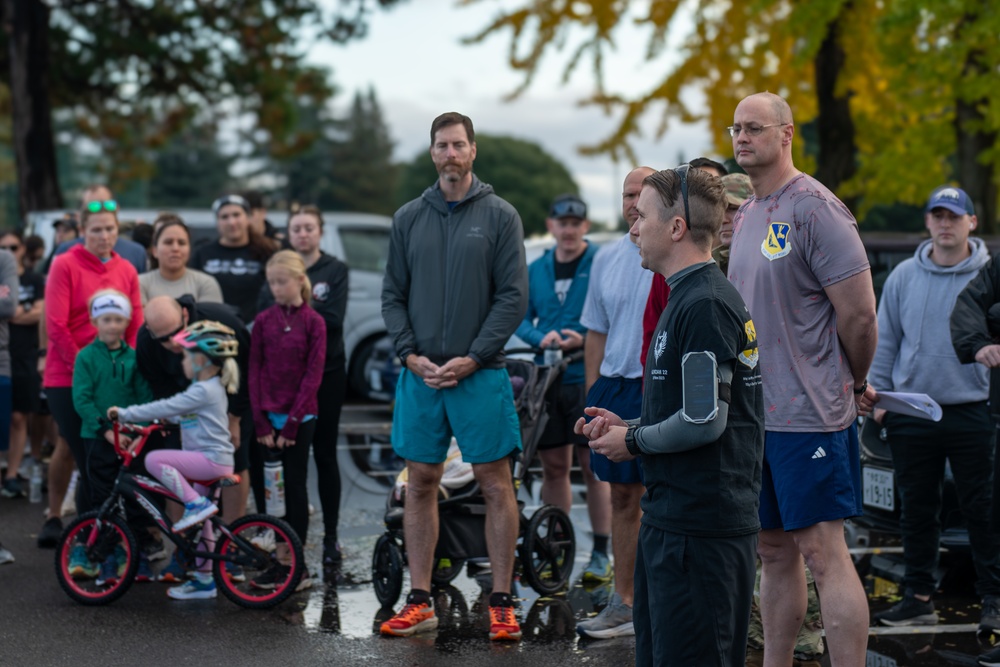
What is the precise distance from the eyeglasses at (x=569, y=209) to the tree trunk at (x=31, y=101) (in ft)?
53.2

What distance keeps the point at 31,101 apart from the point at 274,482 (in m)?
17.1

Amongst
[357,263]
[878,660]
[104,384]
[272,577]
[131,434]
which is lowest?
[878,660]

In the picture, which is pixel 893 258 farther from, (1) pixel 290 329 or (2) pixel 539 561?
(1) pixel 290 329

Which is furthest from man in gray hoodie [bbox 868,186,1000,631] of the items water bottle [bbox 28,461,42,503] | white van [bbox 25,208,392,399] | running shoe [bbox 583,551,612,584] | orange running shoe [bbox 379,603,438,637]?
white van [bbox 25,208,392,399]

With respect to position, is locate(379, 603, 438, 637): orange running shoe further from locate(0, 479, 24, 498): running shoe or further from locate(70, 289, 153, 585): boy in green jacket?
locate(0, 479, 24, 498): running shoe

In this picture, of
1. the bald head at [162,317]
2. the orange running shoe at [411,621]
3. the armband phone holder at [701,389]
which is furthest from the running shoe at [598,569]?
the armband phone holder at [701,389]

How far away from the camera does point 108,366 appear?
689 centimetres

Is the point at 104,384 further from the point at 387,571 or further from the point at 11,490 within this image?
the point at 11,490

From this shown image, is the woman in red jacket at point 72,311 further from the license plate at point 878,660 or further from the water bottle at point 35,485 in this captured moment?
the license plate at point 878,660

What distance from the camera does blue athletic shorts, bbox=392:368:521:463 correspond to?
5.88 meters

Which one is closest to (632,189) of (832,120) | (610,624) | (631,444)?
(610,624)

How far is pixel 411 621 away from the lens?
230 inches

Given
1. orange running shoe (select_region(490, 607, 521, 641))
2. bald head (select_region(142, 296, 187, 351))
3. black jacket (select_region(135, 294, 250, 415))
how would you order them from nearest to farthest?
orange running shoe (select_region(490, 607, 521, 641)), bald head (select_region(142, 296, 187, 351)), black jacket (select_region(135, 294, 250, 415))

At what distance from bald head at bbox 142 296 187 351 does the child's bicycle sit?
0.52 m
